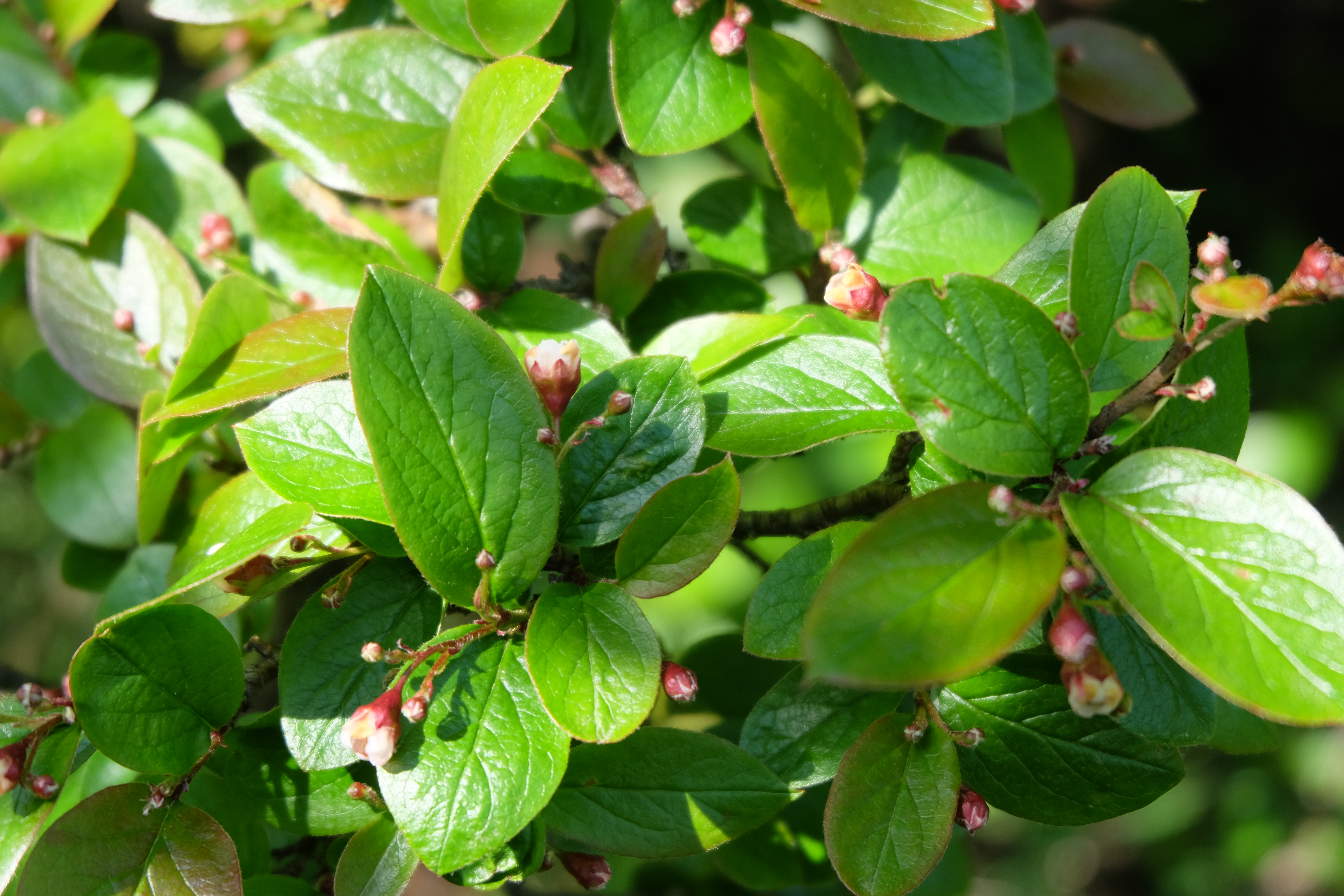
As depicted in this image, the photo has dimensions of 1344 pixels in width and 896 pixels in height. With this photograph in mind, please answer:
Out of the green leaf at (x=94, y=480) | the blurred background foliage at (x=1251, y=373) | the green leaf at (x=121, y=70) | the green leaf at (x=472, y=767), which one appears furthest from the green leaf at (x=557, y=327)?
the blurred background foliage at (x=1251, y=373)

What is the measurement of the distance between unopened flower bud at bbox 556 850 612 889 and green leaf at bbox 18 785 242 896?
24 cm

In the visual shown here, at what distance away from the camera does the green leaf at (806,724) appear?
0.68 meters

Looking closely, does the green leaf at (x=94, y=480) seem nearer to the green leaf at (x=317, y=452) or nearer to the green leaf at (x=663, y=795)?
the green leaf at (x=317, y=452)

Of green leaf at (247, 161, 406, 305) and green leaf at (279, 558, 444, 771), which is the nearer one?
green leaf at (279, 558, 444, 771)

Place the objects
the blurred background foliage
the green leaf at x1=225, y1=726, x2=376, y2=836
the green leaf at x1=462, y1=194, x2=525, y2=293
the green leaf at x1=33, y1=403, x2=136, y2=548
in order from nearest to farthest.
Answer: the green leaf at x1=225, y1=726, x2=376, y2=836, the green leaf at x1=462, y1=194, x2=525, y2=293, the green leaf at x1=33, y1=403, x2=136, y2=548, the blurred background foliage

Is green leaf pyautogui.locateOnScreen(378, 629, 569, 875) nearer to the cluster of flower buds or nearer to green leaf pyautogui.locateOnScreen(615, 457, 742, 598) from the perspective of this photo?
green leaf pyautogui.locateOnScreen(615, 457, 742, 598)

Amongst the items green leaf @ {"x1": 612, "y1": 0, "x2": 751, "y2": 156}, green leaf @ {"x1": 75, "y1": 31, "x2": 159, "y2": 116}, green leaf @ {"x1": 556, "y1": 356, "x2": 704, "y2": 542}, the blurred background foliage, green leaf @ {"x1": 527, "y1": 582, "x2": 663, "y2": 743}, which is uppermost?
green leaf @ {"x1": 612, "y1": 0, "x2": 751, "y2": 156}

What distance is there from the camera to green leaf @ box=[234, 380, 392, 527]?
2.01 feet

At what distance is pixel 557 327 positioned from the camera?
78 centimetres

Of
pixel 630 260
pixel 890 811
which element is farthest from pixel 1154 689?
pixel 630 260

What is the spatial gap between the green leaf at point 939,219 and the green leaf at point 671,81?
17cm

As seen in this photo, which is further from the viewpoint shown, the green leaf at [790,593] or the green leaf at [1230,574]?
the green leaf at [790,593]

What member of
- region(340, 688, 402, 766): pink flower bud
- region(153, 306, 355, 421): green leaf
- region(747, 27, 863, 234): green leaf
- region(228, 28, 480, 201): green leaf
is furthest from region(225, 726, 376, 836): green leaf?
region(747, 27, 863, 234): green leaf

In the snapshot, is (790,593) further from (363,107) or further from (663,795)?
(363,107)
